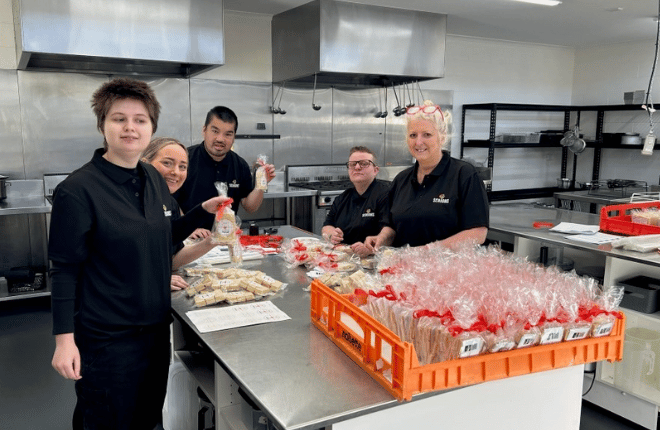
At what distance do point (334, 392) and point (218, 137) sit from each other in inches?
101

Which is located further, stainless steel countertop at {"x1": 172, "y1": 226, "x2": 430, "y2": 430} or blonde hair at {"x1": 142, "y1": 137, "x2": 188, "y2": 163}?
blonde hair at {"x1": 142, "y1": 137, "x2": 188, "y2": 163}

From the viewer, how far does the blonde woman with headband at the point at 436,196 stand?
252 cm

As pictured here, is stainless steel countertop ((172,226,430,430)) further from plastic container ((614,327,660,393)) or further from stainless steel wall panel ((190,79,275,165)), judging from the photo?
stainless steel wall panel ((190,79,275,165))

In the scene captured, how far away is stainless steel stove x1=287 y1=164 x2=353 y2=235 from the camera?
17.7ft

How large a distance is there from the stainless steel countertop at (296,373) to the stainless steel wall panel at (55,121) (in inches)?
145

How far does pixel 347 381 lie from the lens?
136cm

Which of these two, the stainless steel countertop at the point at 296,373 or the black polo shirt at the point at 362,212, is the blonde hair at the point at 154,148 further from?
the black polo shirt at the point at 362,212

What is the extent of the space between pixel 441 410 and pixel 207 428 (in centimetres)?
117

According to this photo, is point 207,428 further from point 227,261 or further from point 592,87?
point 592,87

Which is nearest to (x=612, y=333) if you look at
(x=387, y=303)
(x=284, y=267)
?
(x=387, y=303)

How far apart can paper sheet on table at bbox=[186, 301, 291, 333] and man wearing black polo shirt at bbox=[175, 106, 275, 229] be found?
168 cm

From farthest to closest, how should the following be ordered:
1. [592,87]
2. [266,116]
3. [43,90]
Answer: [592,87] → [266,116] → [43,90]

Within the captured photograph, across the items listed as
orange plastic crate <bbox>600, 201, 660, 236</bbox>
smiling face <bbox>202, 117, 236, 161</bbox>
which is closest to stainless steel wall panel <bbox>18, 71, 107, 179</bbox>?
smiling face <bbox>202, 117, 236, 161</bbox>

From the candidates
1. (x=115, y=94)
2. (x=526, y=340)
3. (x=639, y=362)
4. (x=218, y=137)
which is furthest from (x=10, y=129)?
(x=639, y=362)
